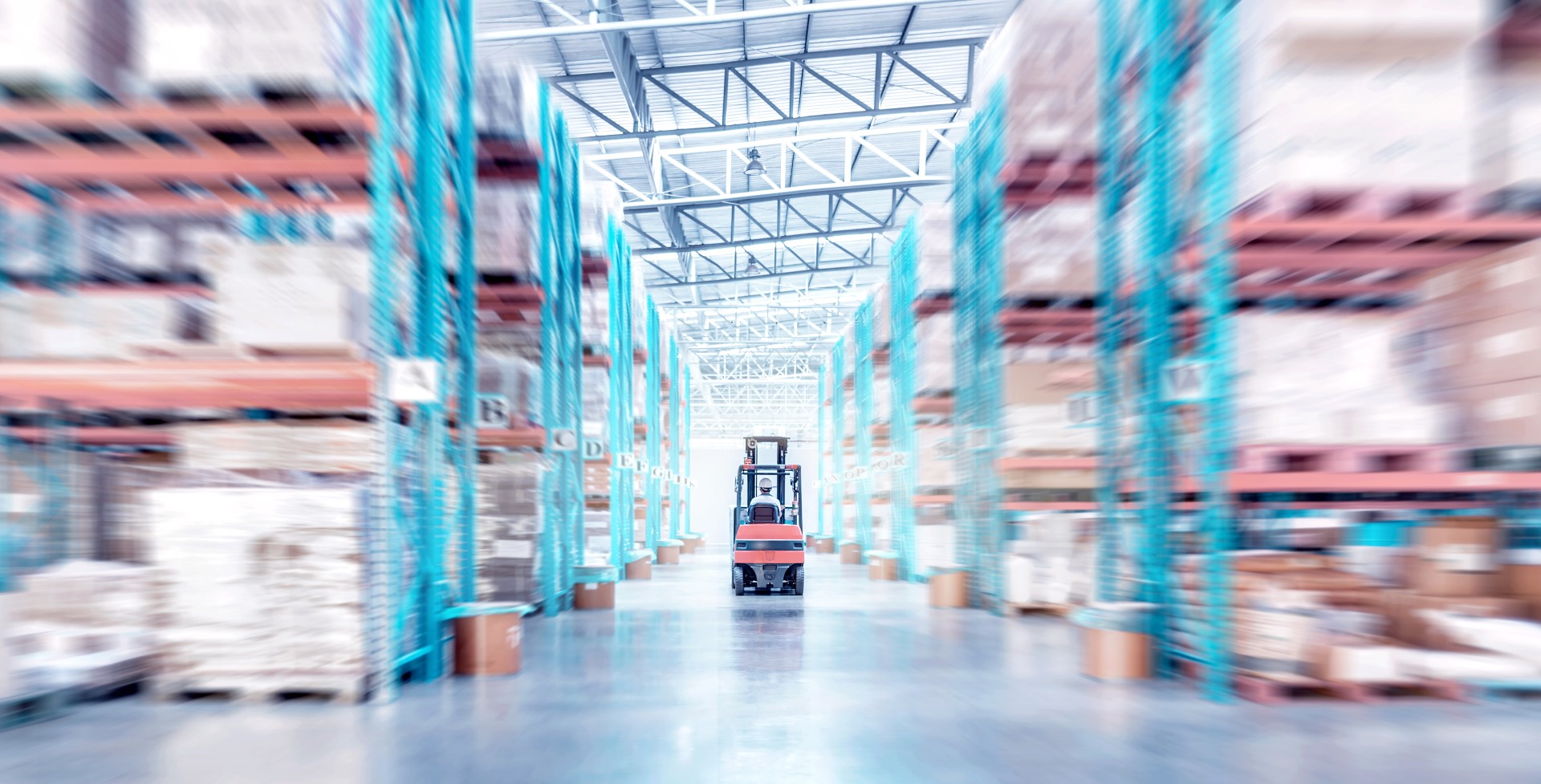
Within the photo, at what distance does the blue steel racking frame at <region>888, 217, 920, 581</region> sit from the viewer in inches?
455

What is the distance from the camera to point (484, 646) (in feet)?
18.0

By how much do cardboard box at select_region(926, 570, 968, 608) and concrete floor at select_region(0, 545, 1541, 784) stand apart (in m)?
2.95

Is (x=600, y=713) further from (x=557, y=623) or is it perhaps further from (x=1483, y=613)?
(x=1483, y=613)

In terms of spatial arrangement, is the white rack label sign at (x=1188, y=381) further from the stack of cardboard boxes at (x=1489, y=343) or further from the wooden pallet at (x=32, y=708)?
the wooden pallet at (x=32, y=708)

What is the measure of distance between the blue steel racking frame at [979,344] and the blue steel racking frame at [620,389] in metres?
4.12

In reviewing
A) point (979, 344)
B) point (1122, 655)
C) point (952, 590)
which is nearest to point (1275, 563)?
point (1122, 655)

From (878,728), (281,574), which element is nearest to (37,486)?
(281,574)

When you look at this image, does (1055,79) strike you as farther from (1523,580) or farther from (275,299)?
(275,299)

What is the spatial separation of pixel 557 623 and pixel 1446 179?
6.76 meters

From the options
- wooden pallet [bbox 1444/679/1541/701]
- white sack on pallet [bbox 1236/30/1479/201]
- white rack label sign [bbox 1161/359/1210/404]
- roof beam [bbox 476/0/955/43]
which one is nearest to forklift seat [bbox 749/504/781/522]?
roof beam [bbox 476/0/955/43]

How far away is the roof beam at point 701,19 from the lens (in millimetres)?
10586

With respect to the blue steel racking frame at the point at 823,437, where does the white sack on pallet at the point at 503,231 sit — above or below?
above

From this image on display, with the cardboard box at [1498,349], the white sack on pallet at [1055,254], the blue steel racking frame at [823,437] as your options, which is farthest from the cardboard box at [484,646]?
the blue steel racking frame at [823,437]

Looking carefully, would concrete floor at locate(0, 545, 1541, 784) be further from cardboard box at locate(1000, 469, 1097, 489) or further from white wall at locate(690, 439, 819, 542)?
white wall at locate(690, 439, 819, 542)
